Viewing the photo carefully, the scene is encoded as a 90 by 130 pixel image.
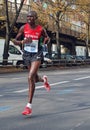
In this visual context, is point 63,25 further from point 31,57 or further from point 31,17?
point 31,17

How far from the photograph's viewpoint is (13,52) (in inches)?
1499

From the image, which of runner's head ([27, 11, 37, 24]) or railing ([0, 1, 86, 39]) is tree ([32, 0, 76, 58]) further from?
runner's head ([27, 11, 37, 24])

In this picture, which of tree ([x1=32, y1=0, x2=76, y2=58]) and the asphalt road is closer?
the asphalt road

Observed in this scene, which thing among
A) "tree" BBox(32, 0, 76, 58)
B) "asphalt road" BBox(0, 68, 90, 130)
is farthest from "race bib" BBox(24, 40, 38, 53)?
"tree" BBox(32, 0, 76, 58)

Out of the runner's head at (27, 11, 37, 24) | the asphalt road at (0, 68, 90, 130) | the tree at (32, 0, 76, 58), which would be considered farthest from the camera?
the tree at (32, 0, 76, 58)

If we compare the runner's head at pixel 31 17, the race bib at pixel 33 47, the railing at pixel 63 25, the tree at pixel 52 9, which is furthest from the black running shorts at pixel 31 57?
the tree at pixel 52 9

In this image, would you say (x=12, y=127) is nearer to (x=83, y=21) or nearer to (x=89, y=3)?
(x=89, y=3)

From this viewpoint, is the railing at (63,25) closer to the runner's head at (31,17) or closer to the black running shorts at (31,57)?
the black running shorts at (31,57)

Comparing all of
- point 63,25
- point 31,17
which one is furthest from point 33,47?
point 63,25

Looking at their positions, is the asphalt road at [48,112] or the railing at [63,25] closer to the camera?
the asphalt road at [48,112]

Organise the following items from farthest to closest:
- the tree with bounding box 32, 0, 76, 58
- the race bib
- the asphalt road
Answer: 1. the tree with bounding box 32, 0, 76, 58
2. the race bib
3. the asphalt road

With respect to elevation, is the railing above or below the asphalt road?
above

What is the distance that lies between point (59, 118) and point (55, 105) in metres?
1.93

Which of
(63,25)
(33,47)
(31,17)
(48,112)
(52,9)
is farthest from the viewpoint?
(63,25)
